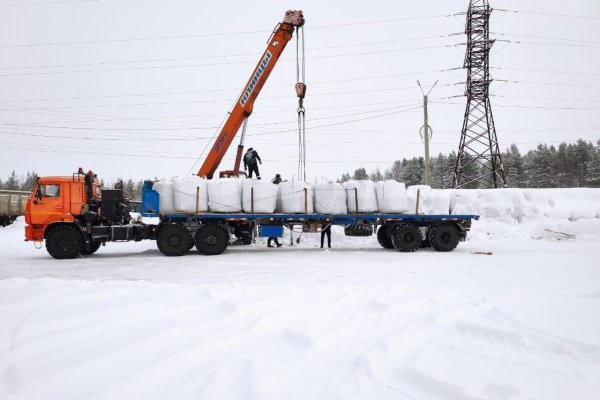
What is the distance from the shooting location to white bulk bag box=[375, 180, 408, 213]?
43.2 feet

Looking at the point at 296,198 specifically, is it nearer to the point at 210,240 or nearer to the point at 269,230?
the point at 269,230

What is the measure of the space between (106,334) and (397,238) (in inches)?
425

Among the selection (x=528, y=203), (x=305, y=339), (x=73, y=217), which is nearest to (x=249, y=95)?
(x=73, y=217)

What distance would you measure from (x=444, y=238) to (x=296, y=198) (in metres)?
5.49

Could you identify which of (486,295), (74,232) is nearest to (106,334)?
(486,295)

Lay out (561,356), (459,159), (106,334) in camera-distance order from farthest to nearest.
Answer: (459,159) → (106,334) → (561,356)

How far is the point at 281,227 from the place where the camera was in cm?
1321

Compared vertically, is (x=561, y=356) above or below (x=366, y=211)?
below

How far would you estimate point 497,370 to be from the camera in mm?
3006

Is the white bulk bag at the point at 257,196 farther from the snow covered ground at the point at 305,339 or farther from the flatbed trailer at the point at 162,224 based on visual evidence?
the snow covered ground at the point at 305,339

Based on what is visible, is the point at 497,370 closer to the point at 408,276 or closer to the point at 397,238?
the point at 408,276

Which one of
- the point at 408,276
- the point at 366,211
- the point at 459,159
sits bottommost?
the point at 408,276

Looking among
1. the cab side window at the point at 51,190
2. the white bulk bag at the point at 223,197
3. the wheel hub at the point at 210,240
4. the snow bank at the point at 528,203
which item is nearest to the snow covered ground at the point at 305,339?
the wheel hub at the point at 210,240

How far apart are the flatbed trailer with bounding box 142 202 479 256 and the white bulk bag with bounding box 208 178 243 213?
0.22m
